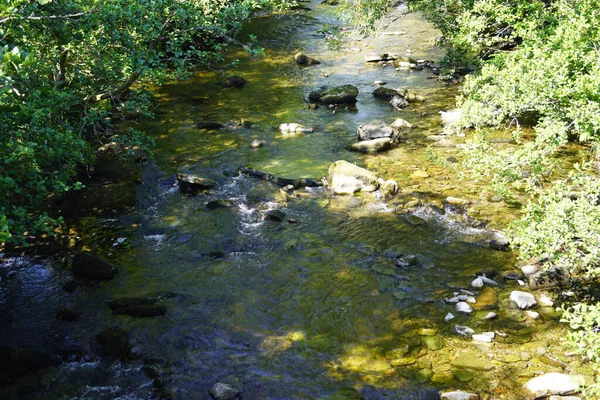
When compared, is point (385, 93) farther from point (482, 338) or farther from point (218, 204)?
point (482, 338)

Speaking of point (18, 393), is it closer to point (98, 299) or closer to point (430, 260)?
point (98, 299)

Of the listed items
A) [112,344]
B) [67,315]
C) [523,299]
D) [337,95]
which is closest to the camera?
[112,344]

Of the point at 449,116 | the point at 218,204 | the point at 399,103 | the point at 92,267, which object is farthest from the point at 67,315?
the point at 399,103

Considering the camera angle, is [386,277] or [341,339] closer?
[341,339]

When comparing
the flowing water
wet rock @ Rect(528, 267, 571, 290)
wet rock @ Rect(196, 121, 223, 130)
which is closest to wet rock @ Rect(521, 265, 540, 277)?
wet rock @ Rect(528, 267, 571, 290)

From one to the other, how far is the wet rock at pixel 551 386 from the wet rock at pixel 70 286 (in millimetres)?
8710

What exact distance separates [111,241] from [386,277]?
6.72m

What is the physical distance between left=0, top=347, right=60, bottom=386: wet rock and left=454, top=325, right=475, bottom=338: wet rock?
7.06 meters

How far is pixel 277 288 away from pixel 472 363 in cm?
409

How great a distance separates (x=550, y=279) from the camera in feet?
32.0

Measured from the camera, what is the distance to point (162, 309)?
9562 millimetres

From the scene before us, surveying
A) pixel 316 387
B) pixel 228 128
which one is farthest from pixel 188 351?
pixel 228 128

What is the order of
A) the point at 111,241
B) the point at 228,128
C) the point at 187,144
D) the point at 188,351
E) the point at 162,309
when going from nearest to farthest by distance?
the point at 188,351, the point at 162,309, the point at 111,241, the point at 187,144, the point at 228,128

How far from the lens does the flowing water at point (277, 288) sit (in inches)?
316
